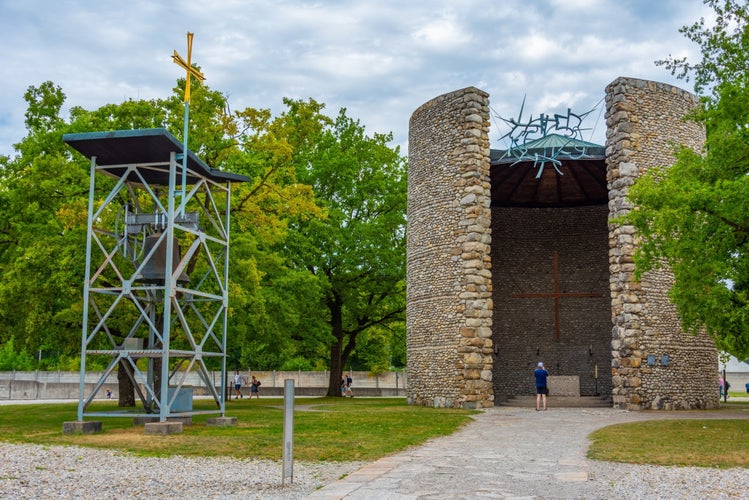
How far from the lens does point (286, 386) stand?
740 centimetres

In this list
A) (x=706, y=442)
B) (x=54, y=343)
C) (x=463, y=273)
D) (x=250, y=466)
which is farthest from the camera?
(x=463, y=273)

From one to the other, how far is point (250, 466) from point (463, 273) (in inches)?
502

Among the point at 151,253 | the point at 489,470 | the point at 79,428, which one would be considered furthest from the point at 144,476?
the point at 151,253

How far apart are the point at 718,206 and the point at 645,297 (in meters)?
7.22

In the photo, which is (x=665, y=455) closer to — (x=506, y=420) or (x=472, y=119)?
(x=506, y=420)

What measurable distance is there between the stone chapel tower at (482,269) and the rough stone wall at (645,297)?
0.03 metres

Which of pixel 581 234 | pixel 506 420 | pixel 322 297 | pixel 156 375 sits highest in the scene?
pixel 581 234

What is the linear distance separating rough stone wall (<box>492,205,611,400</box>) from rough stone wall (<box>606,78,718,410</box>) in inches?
254

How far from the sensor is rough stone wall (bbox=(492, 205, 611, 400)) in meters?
27.1

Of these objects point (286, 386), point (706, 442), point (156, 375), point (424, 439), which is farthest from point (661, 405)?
point (286, 386)

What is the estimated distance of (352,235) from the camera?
91.6ft

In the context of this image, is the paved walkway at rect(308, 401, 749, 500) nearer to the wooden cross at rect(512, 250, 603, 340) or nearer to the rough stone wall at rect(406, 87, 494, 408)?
the rough stone wall at rect(406, 87, 494, 408)

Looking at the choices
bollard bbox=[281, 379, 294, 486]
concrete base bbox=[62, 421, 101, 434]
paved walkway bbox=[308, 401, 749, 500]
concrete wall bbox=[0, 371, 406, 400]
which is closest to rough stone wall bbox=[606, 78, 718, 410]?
paved walkway bbox=[308, 401, 749, 500]

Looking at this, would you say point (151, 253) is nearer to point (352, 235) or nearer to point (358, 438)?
point (358, 438)
